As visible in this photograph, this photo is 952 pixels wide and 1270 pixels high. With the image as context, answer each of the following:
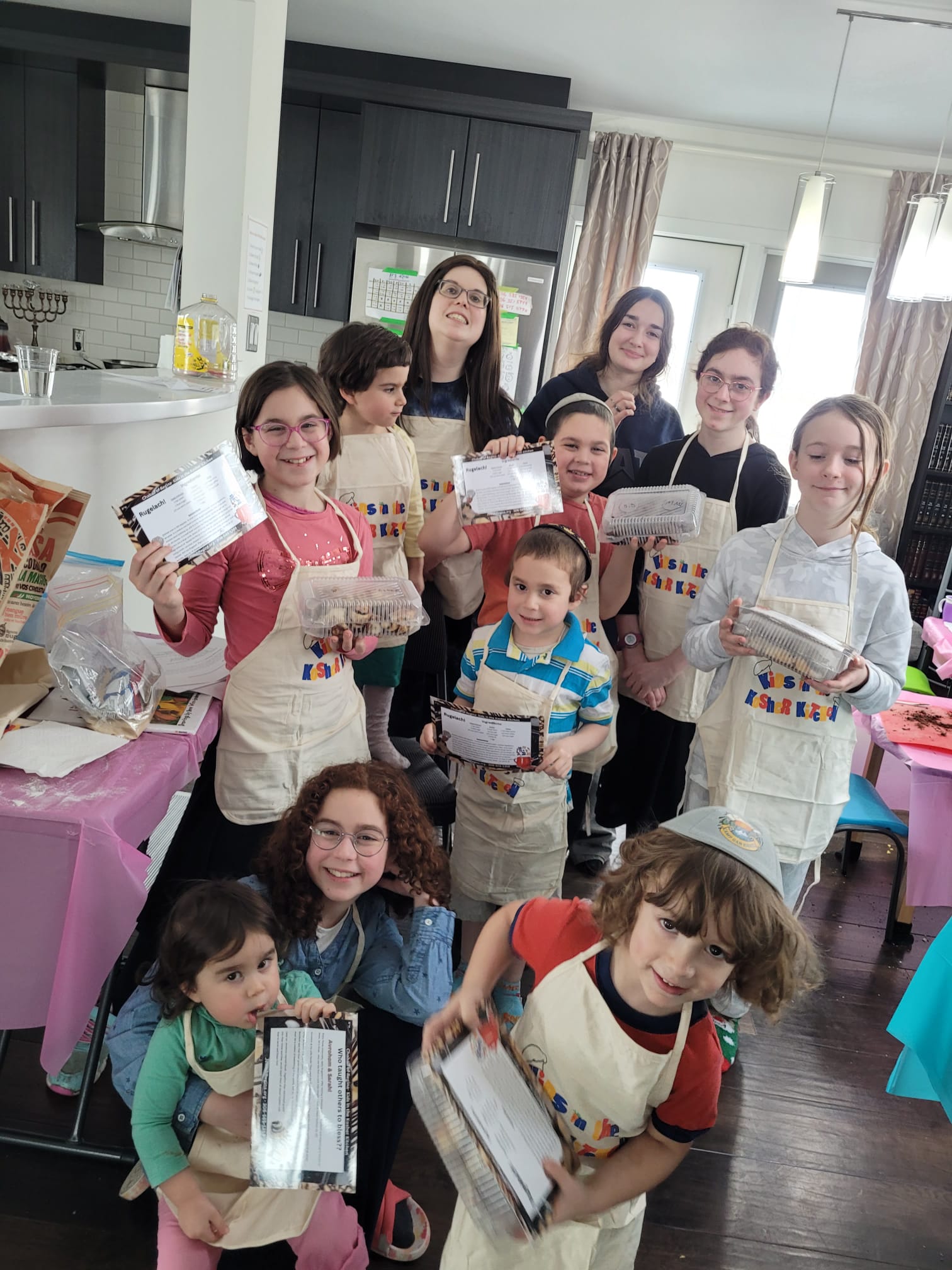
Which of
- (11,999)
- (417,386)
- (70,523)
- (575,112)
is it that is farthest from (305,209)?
(11,999)

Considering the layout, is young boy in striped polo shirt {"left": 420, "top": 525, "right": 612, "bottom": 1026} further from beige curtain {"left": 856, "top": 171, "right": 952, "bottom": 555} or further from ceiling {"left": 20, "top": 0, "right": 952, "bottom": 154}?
beige curtain {"left": 856, "top": 171, "right": 952, "bottom": 555}

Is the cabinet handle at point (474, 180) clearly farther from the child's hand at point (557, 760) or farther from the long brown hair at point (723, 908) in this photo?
the long brown hair at point (723, 908)

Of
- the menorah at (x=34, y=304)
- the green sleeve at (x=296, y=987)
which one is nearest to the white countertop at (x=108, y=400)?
the green sleeve at (x=296, y=987)

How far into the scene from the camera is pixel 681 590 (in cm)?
221

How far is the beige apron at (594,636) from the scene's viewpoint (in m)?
2.03

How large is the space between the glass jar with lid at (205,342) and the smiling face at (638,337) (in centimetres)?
127

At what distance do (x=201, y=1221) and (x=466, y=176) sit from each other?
4818 mm

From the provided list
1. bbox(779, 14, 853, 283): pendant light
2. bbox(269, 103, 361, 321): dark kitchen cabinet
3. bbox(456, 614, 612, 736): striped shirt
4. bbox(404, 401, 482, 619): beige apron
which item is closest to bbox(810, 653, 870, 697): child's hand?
bbox(456, 614, 612, 736): striped shirt

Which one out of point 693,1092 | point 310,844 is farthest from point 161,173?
point 693,1092

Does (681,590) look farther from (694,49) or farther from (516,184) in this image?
(516,184)

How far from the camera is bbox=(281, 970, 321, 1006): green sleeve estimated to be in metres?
1.38

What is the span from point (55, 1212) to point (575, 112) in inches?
196

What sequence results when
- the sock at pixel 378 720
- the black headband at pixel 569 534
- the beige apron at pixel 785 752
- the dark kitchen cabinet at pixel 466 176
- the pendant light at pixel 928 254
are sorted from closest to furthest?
the beige apron at pixel 785 752 → the black headband at pixel 569 534 → the sock at pixel 378 720 → the pendant light at pixel 928 254 → the dark kitchen cabinet at pixel 466 176

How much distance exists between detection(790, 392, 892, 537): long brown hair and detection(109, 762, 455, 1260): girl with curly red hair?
1.06 meters
